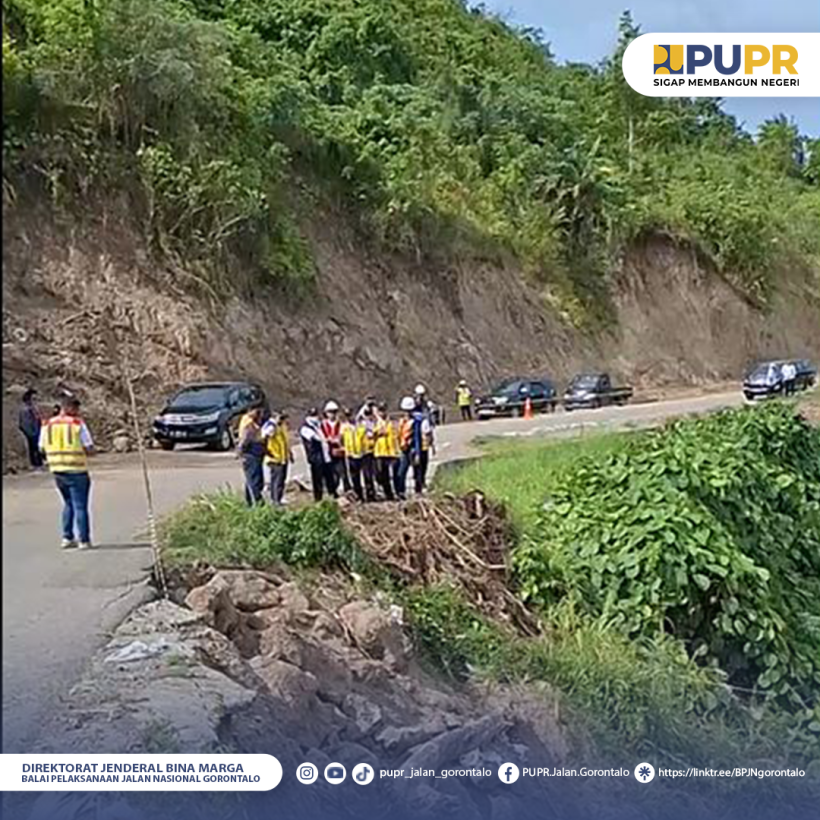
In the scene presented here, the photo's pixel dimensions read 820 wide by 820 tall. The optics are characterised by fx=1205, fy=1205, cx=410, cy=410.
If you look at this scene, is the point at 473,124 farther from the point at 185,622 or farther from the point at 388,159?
the point at 185,622

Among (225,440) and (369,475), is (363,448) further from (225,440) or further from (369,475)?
(225,440)

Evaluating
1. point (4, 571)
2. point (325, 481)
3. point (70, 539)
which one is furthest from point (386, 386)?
point (4, 571)

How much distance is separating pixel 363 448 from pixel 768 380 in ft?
6.88

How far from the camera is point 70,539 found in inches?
131

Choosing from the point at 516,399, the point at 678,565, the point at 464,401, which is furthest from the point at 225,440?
the point at 678,565

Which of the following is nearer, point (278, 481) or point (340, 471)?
point (278, 481)

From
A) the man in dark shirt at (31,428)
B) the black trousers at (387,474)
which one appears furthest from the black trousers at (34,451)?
the black trousers at (387,474)

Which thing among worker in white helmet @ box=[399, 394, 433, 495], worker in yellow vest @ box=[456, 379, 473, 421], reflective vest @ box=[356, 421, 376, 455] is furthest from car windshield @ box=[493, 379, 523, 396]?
reflective vest @ box=[356, 421, 376, 455]

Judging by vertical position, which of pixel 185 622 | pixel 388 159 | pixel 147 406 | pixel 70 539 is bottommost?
pixel 185 622

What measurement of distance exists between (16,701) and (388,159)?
4258 mm

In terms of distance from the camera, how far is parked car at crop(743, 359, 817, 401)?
5.93m

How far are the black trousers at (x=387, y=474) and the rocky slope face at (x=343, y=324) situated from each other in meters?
0.39

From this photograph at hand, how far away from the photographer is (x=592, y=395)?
5.83m

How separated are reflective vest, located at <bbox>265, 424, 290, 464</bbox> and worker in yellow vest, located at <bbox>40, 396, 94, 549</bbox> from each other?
4.44ft
